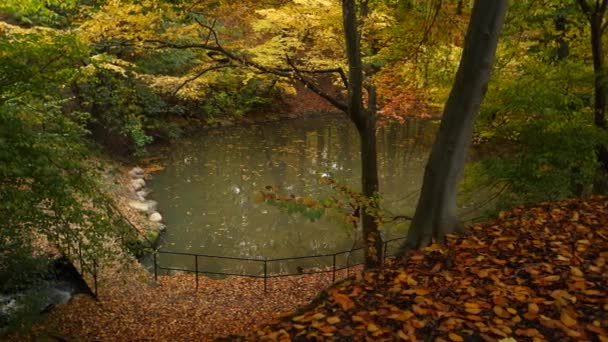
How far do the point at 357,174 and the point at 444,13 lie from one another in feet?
40.9

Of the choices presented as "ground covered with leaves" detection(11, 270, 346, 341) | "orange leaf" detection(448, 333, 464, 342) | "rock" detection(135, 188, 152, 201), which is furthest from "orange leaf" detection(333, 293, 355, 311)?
"rock" detection(135, 188, 152, 201)

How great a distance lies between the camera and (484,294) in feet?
13.0

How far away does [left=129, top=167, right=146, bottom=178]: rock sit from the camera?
18.8 metres

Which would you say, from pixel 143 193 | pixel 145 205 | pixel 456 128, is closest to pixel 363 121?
pixel 456 128

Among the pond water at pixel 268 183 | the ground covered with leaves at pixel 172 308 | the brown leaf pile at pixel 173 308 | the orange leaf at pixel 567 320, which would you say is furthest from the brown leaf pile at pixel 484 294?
the ground covered with leaves at pixel 172 308

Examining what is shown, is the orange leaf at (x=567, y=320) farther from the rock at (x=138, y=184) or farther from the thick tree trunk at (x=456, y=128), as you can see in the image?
the rock at (x=138, y=184)

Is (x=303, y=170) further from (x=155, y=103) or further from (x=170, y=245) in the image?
(x=170, y=245)

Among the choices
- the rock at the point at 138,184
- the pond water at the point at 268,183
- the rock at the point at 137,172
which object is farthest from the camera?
the rock at the point at 137,172

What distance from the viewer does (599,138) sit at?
7953 millimetres

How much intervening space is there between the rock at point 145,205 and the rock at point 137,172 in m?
2.78

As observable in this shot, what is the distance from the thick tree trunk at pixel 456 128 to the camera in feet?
15.3

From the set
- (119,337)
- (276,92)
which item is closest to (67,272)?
(119,337)

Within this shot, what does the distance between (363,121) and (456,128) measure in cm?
277

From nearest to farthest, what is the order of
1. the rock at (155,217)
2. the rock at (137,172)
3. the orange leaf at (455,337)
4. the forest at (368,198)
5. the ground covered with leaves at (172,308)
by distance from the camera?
the orange leaf at (455,337), the forest at (368,198), the ground covered with leaves at (172,308), the rock at (155,217), the rock at (137,172)
